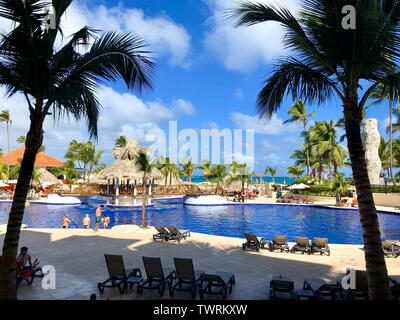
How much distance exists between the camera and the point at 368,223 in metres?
3.85

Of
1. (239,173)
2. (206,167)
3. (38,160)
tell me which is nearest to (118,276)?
(239,173)

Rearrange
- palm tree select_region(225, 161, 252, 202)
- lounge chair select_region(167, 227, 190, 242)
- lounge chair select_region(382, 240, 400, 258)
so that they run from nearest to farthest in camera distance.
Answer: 1. lounge chair select_region(382, 240, 400, 258)
2. lounge chair select_region(167, 227, 190, 242)
3. palm tree select_region(225, 161, 252, 202)

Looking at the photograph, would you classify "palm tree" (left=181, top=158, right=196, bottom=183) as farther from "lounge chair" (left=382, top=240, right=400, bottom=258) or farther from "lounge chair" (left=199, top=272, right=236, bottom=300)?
"lounge chair" (left=199, top=272, right=236, bottom=300)

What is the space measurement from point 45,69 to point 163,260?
6.40 m

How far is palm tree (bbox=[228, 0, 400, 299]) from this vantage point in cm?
383

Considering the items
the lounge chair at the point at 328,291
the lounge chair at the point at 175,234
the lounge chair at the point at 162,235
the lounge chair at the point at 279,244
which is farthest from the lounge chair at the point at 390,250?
the lounge chair at the point at 162,235

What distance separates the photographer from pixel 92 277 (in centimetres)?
678

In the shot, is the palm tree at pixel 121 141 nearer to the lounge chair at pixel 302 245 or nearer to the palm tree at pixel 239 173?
the palm tree at pixel 239 173

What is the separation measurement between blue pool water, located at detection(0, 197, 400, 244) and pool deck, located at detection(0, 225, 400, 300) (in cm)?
492

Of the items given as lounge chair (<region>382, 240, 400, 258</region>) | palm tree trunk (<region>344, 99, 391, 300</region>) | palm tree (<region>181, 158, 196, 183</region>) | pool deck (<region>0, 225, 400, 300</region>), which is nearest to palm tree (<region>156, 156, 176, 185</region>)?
palm tree (<region>181, 158, 196, 183</region>)

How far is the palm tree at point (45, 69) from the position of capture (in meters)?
4.20

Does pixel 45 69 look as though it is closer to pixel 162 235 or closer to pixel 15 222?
pixel 15 222
